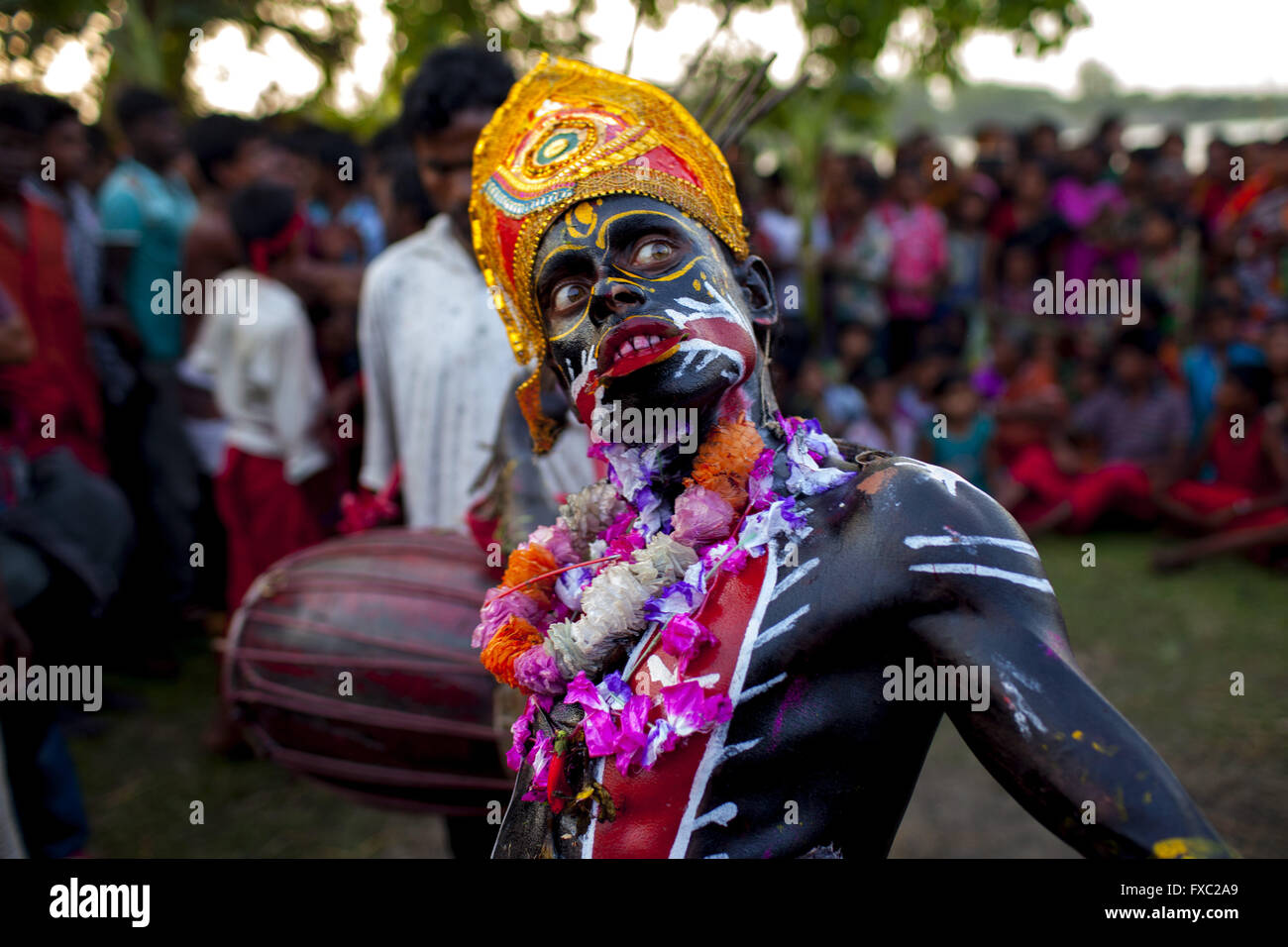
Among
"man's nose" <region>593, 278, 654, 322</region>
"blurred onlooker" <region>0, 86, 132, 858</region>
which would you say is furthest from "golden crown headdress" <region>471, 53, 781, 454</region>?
"blurred onlooker" <region>0, 86, 132, 858</region>

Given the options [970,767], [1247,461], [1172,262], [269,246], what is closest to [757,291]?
[970,767]

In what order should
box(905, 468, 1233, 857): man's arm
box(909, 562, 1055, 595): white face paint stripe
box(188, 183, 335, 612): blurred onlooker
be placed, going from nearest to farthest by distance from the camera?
box(905, 468, 1233, 857): man's arm < box(909, 562, 1055, 595): white face paint stripe < box(188, 183, 335, 612): blurred onlooker

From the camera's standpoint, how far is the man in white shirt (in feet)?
11.1

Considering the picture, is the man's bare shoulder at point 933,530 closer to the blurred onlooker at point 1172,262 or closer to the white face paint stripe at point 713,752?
the white face paint stripe at point 713,752

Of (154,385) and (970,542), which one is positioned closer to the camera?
(970,542)

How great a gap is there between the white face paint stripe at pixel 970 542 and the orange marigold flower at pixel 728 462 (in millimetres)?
293

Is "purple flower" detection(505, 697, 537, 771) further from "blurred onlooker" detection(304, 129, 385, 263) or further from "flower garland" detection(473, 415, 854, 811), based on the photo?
"blurred onlooker" detection(304, 129, 385, 263)

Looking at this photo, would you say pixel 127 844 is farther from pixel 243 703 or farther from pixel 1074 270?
pixel 1074 270

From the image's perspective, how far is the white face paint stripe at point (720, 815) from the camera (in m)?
Result: 1.50

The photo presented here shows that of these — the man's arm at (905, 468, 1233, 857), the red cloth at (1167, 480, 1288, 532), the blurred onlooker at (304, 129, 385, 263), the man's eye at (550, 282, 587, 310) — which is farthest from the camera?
the blurred onlooker at (304, 129, 385, 263)

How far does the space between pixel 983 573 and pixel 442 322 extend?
7.92ft

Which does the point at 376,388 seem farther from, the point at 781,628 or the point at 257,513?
the point at 781,628

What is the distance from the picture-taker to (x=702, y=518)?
5.27ft
